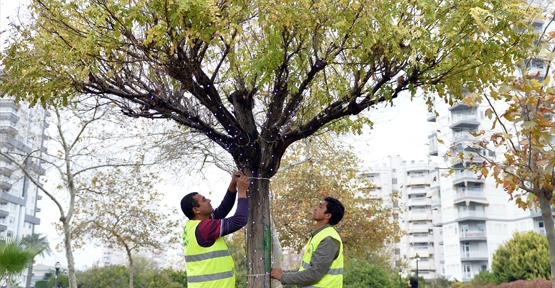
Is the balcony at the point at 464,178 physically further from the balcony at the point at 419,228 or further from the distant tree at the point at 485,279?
the balcony at the point at 419,228

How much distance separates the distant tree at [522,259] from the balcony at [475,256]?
21787mm

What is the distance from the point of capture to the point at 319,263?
4.93m

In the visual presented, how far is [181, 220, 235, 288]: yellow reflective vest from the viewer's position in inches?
203

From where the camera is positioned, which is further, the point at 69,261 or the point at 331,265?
the point at 69,261

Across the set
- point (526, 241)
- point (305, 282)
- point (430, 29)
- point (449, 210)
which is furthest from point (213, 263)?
point (449, 210)

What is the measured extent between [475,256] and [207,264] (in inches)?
2363

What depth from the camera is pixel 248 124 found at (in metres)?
7.28

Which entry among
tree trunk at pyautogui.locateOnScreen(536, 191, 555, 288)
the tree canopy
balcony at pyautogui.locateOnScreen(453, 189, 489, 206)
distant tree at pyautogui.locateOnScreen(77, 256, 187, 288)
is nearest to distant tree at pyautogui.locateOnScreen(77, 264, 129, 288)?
distant tree at pyautogui.locateOnScreen(77, 256, 187, 288)

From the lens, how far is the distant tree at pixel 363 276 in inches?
1201

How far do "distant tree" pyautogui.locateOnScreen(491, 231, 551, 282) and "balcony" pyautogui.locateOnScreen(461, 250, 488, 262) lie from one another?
2179 cm

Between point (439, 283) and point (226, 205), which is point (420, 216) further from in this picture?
point (226, 205)

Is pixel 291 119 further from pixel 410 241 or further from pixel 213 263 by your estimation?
pixel 410 241

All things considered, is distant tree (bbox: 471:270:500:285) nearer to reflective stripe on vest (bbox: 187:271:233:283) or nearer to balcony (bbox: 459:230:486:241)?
balcony (bbox: 459:230:486:241)

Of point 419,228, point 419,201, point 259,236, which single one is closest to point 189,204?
point 259,236
